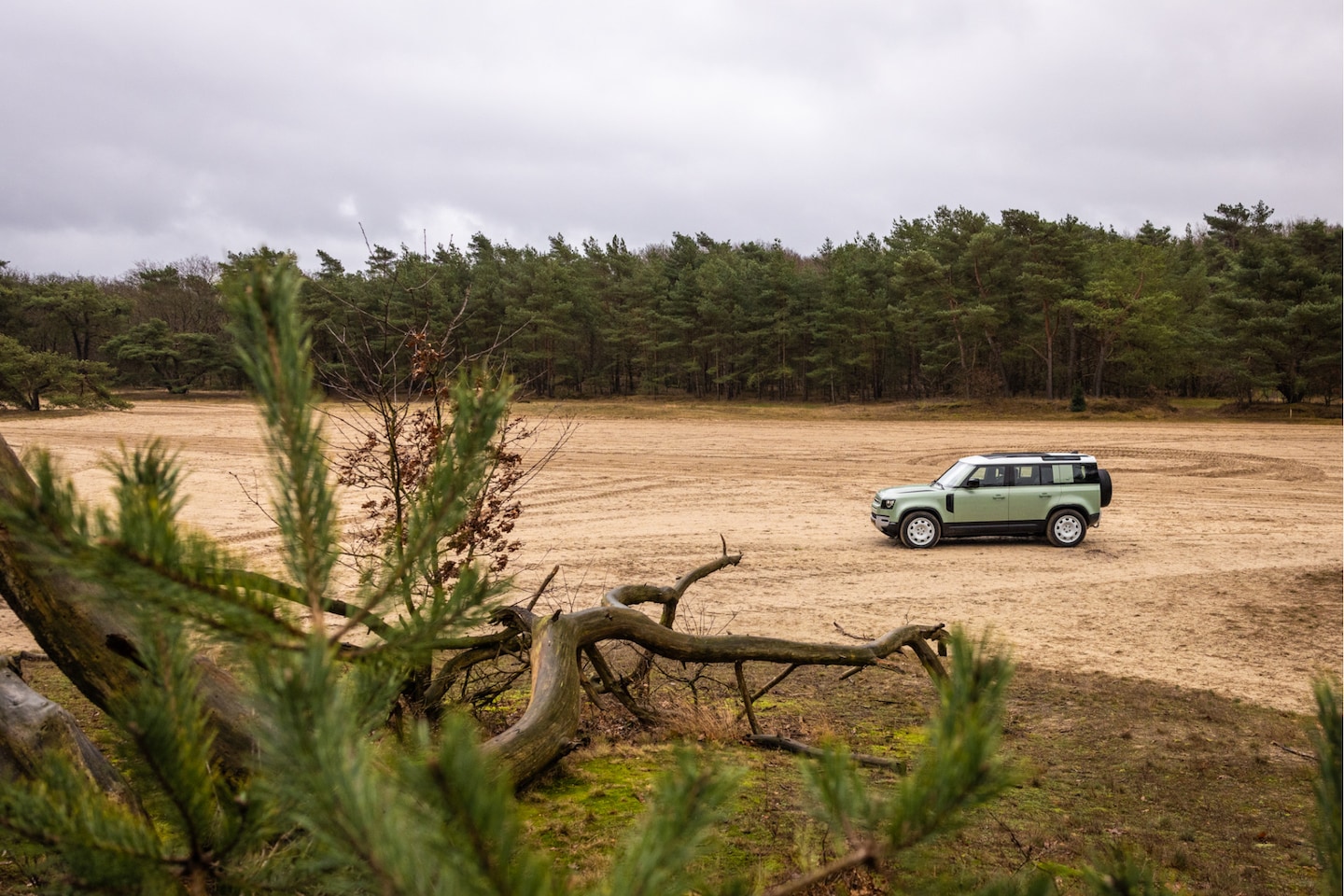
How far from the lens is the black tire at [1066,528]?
705 inches

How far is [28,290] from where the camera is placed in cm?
6306

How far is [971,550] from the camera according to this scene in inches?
706

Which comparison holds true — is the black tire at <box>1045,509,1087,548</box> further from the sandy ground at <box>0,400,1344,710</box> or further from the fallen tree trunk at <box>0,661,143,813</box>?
the fallen tree trunk at <box>0,661,143,813</box>

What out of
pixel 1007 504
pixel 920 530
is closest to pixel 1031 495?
pixel 1007 504

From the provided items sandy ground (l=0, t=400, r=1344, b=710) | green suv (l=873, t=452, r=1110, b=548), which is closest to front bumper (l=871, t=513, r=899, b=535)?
green suv (l=873, t=452, r=1110, b=548)

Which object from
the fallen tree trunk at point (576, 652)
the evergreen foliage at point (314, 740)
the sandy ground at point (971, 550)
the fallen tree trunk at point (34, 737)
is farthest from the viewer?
the sandy ground at point (971, 550)

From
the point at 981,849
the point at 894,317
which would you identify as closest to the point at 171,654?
the point at 981,849

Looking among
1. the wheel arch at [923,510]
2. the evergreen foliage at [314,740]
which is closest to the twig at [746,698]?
the evergreen foliage at [314,740]

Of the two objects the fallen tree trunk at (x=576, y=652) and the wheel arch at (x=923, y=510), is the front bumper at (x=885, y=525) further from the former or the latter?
the fallen tree trunk at (x=576, y=652)

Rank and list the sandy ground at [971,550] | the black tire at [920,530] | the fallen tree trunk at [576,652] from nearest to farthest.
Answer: the fallen tree trunk at [576,652]
the sandy ground at [971,550]
the black tire at [920,530]

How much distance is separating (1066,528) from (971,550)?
6.18 ft

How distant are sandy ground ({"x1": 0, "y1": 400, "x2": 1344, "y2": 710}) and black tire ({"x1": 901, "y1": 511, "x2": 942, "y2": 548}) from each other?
0.99 ft

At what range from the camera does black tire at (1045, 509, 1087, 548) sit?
17906 millimetres

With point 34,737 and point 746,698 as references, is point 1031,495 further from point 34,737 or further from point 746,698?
point 34,737
